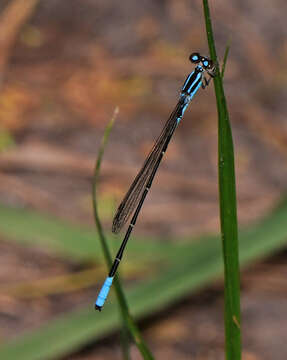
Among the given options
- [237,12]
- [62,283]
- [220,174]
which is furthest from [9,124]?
[220,174]

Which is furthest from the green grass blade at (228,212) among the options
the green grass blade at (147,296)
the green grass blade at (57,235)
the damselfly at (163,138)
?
the green grass blade at (57,235)

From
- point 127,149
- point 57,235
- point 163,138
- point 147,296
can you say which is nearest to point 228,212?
point 163,138

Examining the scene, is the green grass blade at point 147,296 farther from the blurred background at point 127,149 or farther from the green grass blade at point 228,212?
the green grass blade at point 228,212

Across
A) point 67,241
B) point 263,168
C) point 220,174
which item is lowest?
point 220,174

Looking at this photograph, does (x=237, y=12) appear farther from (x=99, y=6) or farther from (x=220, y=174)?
(x=220, y=174)

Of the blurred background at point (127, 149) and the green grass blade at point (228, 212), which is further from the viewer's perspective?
the blurred background at point (127, 149)

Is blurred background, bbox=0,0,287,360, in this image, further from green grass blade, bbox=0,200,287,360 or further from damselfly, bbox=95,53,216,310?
damselfly, bbox=95,53,216,310
